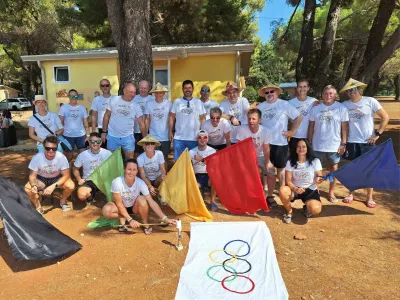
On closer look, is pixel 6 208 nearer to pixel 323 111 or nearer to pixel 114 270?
pixel 114 270

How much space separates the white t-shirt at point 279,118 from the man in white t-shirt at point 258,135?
0.18 metres

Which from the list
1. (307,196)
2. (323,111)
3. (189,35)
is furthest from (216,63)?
(307,196)

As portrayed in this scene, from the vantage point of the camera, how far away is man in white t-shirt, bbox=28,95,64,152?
5832 millimetres

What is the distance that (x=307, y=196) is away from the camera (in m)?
4.89

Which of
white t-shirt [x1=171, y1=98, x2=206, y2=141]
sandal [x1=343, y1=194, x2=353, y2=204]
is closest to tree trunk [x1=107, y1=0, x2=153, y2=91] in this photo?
white t-shirt [x1=171, y1=98, x2=206, y2=141]

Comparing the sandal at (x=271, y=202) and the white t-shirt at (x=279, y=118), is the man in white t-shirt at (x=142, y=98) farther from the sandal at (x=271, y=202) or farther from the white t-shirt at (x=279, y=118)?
the sandal at (x=271, y=202)

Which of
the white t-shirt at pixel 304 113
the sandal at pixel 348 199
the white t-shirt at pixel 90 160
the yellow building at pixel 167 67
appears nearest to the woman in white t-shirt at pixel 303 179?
the white t-shirt at pixel 304 113

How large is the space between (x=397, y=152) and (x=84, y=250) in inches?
362

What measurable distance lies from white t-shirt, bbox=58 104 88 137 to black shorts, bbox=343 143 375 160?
16.6ft

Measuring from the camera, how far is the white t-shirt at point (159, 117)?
572 cm

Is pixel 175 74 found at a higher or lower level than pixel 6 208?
higher

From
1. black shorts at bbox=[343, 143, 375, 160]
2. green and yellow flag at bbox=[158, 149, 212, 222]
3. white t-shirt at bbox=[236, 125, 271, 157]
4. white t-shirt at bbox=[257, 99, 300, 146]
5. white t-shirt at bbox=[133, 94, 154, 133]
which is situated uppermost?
white t-shirt at bbox=[133, 94, 154, 133]

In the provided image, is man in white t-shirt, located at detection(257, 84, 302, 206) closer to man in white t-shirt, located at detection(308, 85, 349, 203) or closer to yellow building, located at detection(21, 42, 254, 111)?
man in white t-shirt, located at detection(308, 85, 349, 203)

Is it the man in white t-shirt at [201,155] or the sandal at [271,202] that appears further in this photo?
the sandal at [271,202]
